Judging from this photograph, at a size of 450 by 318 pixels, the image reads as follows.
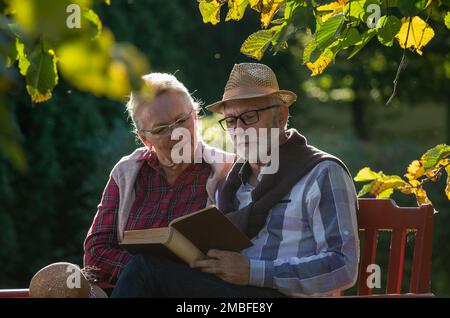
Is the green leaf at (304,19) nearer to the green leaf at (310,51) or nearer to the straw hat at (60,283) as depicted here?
the green leaf at (310,51)

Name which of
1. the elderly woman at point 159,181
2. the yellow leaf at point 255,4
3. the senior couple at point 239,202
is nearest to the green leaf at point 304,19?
the yellow leaf at point 255,4

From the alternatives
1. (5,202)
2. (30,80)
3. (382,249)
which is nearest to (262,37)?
(30,80)

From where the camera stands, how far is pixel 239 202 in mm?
3559

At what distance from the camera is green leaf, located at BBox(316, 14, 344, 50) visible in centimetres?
275

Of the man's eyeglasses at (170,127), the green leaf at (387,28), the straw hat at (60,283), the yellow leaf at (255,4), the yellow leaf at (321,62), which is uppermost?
the yellow leaf at (255,4)

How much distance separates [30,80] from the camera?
7.16ft

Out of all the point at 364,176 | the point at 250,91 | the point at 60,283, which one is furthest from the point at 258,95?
the point at 60,283

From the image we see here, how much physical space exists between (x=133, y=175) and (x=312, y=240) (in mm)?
942

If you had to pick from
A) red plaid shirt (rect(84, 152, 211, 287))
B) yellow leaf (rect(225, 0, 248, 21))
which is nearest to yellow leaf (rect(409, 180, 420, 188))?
red plaid shirt (rect(84, 152, 211, 287))

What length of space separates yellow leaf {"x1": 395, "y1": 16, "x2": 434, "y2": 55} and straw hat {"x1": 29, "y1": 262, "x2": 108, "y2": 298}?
1.37m

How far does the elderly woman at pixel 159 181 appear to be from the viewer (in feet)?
12.3

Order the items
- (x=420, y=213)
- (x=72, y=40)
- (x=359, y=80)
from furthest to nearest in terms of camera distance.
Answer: (x=359, y=80)
(x=420, y=213)
(x=72, y=40)
